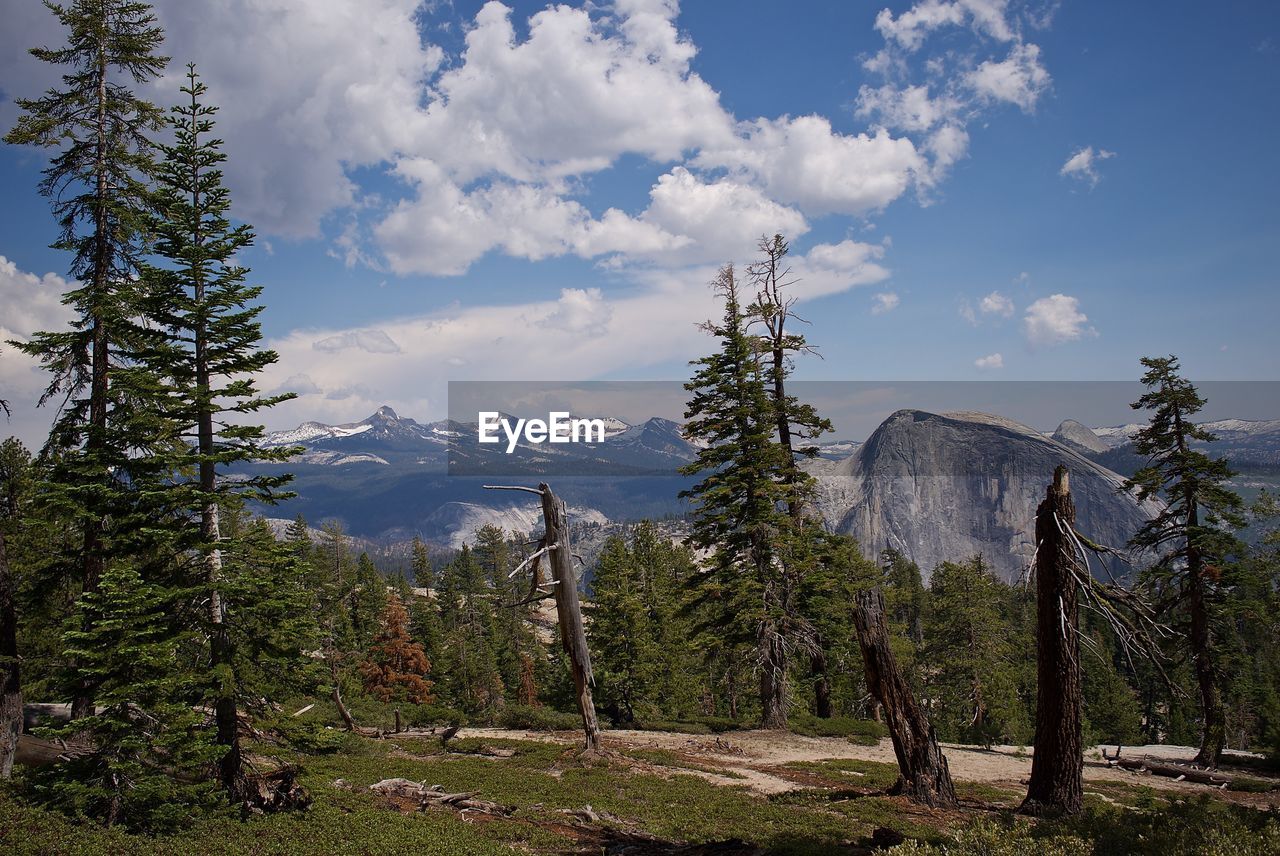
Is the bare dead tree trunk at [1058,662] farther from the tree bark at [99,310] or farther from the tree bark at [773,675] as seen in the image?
the tree bark at [99,310]

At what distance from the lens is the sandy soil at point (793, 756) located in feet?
61.7

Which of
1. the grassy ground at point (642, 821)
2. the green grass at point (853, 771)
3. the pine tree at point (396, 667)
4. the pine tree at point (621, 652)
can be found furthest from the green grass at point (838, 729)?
the pine tree at point (396, 667)

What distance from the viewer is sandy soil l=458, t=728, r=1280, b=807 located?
61.7ft

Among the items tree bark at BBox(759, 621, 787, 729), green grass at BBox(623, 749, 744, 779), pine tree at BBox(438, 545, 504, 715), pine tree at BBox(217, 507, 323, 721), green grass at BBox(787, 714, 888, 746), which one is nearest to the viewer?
pine tree at BBox(217, 507, 323, 721)

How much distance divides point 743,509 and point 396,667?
124 ft

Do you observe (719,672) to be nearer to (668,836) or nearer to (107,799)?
(668,836)

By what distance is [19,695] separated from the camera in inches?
535

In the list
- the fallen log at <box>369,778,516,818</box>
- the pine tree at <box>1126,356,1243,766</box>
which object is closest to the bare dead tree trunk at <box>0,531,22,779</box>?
the fallen log at <box>369,778,516,818</box>

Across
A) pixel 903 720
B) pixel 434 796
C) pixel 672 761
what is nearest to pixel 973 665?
pixel 672 761

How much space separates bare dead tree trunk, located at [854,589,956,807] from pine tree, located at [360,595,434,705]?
4281cm

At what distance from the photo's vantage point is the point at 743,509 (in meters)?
25.4

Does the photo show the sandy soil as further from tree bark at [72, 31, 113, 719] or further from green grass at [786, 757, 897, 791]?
tree bark at [72, 31, 113, 719]

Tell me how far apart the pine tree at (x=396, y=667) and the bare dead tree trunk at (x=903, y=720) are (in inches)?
1686

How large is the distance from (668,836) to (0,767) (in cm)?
1350
